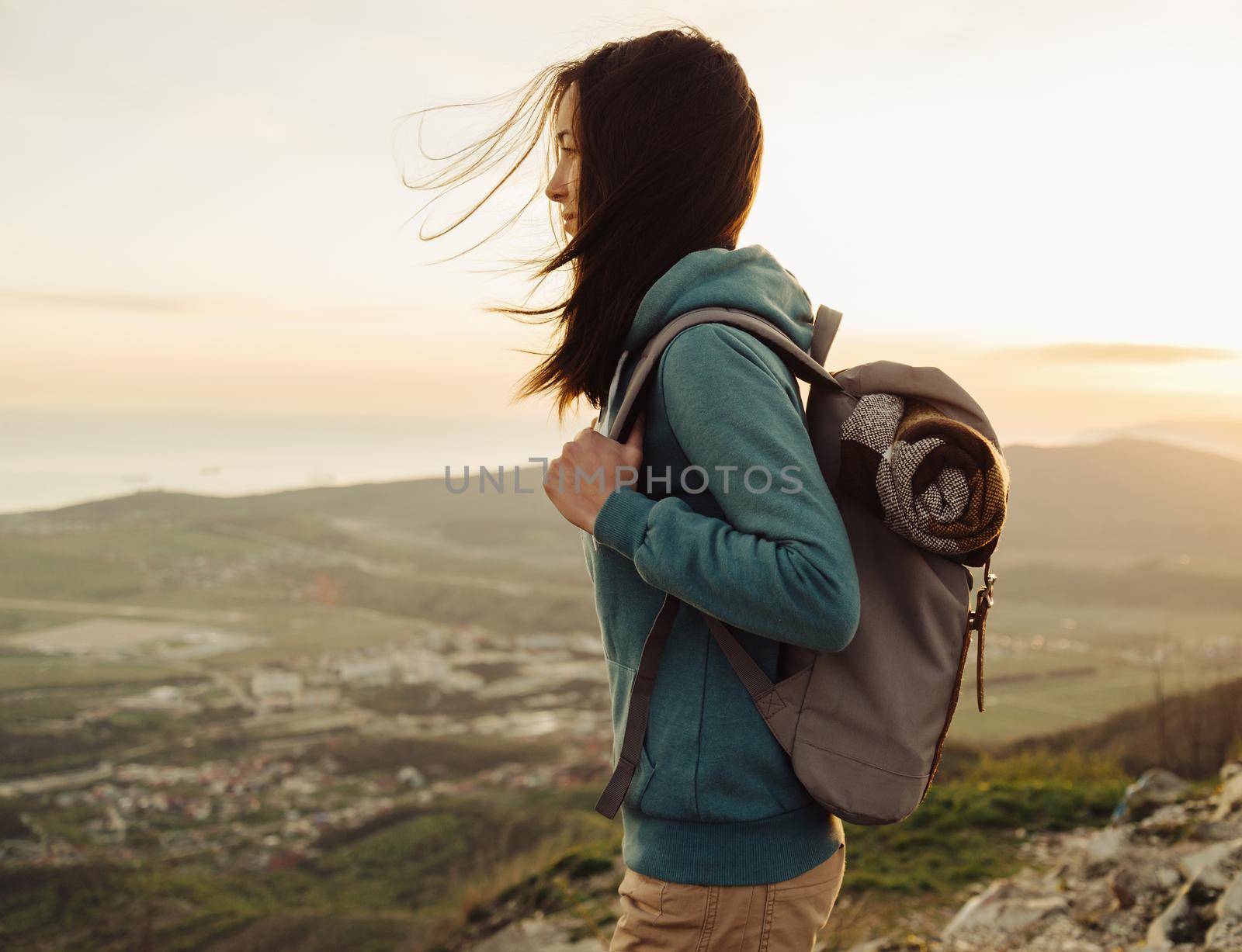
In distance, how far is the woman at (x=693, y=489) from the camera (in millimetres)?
962

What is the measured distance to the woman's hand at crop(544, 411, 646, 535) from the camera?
1.06m

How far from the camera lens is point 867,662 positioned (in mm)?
1044

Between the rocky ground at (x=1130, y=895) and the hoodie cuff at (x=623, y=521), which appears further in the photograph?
the rocky ground at (x=1130, y=895)

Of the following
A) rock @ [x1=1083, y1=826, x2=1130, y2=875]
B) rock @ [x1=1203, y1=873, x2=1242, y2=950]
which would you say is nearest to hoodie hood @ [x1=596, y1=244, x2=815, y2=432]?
rock @ [x1=1203, y1=873, x2=1242, y2=950]

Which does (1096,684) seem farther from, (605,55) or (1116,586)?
(605,55)

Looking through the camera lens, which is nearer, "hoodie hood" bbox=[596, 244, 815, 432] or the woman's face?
"hoodie hood" bbox=[596, 244, 815, 432]

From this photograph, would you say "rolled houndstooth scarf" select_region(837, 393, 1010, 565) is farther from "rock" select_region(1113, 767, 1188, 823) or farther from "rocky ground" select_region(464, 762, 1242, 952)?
"rock" select_region(1113, 767, 1188, 823)

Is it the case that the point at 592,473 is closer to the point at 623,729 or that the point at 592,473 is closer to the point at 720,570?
the point at 720,570

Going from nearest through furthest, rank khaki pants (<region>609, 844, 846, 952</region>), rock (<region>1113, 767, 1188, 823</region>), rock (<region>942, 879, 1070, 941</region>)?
khaki pants (<region>609, 844, 846, 952</region>)
rock (<region>942, 879, 1070, 941</region>)
rock (<region>1113, 767, 1188, 823</region>)

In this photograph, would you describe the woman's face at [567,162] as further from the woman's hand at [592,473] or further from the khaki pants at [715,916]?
the khaki pants at [715,916]

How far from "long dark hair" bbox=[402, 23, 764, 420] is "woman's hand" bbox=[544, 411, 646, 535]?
4.9 inches

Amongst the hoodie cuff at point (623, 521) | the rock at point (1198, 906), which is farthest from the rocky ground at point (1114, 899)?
the hoodie cuff at point (623, 521)

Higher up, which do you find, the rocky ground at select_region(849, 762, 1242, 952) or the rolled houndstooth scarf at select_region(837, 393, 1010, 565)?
the rolled houndstooth scarf at select_region(837, 393, 1010, 565)

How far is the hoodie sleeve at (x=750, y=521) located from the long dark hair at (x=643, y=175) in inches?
6.9
